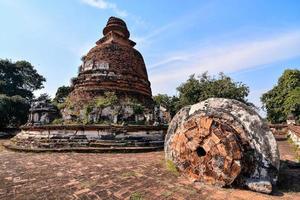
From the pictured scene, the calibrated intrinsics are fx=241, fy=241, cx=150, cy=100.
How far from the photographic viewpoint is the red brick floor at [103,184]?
404cm

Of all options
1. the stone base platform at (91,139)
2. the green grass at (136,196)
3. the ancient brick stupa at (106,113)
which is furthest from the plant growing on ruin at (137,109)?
the green grass at (136,196)

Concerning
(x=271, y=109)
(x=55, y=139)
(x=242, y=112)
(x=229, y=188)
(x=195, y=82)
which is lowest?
(x=229, y=188)

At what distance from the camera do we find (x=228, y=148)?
4.51 m

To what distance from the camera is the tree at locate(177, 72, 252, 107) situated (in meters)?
21.6

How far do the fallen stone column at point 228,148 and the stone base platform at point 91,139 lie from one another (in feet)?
15.0

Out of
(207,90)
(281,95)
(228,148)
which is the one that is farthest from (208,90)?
(228,148)

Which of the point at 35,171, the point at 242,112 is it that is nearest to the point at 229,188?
the point at 242,112

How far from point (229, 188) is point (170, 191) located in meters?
1.12

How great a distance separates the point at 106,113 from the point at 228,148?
7.36 meters

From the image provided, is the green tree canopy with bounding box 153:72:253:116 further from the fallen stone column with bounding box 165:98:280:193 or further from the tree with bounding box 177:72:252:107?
the fallen stone column with bounding box 165:98:280:193

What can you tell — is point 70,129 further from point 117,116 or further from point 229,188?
point 229,188

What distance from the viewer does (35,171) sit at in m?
5.82

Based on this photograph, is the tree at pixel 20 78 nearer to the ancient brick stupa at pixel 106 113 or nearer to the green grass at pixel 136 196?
the ancient brick stupa at pixel 106 113

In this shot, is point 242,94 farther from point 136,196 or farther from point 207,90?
point 136,196
